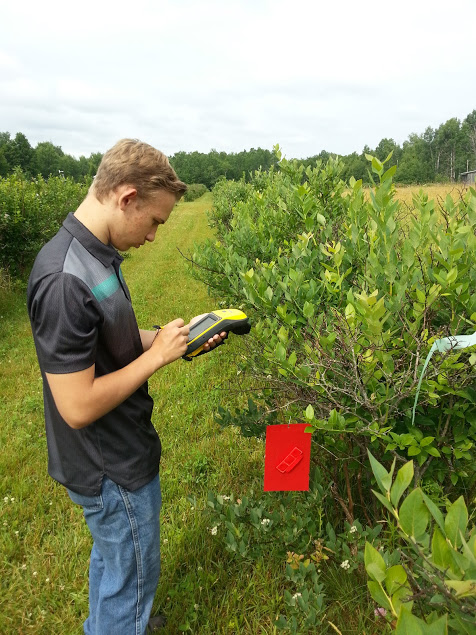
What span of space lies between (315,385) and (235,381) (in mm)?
3238

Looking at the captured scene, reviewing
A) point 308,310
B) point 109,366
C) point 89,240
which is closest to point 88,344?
point 109,366

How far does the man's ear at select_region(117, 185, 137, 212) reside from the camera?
5.26ft

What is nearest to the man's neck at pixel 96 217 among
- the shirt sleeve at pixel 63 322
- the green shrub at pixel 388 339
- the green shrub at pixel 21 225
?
the shirt sleeve at pixel 63 322

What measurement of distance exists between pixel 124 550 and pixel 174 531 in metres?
1.15

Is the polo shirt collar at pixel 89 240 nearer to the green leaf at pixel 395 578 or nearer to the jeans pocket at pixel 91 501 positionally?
the jeans pocket at pixel 91 501

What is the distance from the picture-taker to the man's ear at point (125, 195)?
5.26 ft

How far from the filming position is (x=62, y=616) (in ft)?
7.82

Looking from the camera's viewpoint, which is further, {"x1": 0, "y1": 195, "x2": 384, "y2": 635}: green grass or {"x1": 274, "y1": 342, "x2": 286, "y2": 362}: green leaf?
{"x1": 0, "y1": 195, "x2": 384, "y2": 635}: green grass

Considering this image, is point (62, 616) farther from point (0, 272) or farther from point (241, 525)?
point (0, 272)

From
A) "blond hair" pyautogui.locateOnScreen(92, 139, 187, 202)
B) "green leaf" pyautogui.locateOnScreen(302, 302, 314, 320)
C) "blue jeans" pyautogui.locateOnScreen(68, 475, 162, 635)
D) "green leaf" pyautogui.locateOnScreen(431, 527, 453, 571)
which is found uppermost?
"blond hair" pyautogui.locateOnScreen(92, 139, 187, 202)

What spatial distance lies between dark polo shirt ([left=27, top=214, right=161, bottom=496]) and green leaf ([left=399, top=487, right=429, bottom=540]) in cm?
104

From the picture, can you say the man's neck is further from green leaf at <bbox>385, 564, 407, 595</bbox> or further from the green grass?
the green grass

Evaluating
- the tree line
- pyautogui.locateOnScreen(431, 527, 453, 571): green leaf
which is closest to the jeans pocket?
pyautogui.locateOnScreen(431, 527, 453, 571): green leaf

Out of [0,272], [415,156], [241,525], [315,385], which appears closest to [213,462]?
[241,525]
